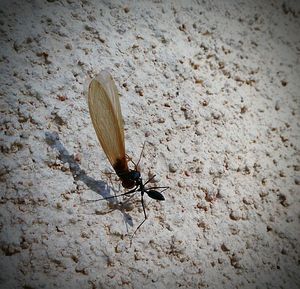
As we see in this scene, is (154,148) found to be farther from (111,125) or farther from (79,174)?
(79,174)

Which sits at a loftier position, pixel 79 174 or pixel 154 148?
pixel 154 148

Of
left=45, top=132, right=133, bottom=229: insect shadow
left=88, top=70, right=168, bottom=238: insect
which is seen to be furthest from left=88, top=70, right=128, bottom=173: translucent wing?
left=45, top=132, right=133, bottom=229: insect shadow

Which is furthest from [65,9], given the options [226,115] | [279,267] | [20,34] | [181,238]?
[279,267]

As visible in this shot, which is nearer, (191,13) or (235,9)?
(191,13)

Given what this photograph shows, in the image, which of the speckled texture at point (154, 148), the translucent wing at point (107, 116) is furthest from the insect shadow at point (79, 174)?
the translucent wing at point (107, 116)

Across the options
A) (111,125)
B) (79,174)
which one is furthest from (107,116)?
(79,174)

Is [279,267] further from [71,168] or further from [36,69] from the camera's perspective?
[36,69]
